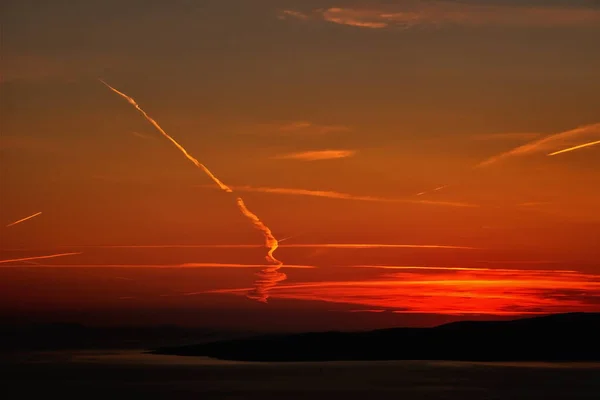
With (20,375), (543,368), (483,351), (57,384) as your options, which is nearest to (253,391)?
(57,384)

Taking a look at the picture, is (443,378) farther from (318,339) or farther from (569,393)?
(318,339)

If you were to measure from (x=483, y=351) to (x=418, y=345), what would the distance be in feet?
42.0

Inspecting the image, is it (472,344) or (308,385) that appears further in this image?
(472,344)

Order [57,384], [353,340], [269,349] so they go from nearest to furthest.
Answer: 1. [57,384]
2. [353,340]
3. [269,349]

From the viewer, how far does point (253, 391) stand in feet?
295

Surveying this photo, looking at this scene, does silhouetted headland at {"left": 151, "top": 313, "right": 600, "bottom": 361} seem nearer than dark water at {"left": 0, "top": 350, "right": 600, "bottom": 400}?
No

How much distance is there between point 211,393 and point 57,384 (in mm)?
27307

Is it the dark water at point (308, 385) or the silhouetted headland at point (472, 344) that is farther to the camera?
the silhouetted headland at point (472, 344)

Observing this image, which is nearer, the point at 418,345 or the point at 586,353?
the point at 586,353

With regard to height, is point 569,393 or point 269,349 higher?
point 569,393

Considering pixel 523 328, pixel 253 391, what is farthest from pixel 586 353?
pixel 253 391

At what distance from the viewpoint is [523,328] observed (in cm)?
16138

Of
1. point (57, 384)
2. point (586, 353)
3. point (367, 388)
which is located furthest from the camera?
point (586, 353)

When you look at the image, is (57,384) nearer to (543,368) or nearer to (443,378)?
(443,378)
